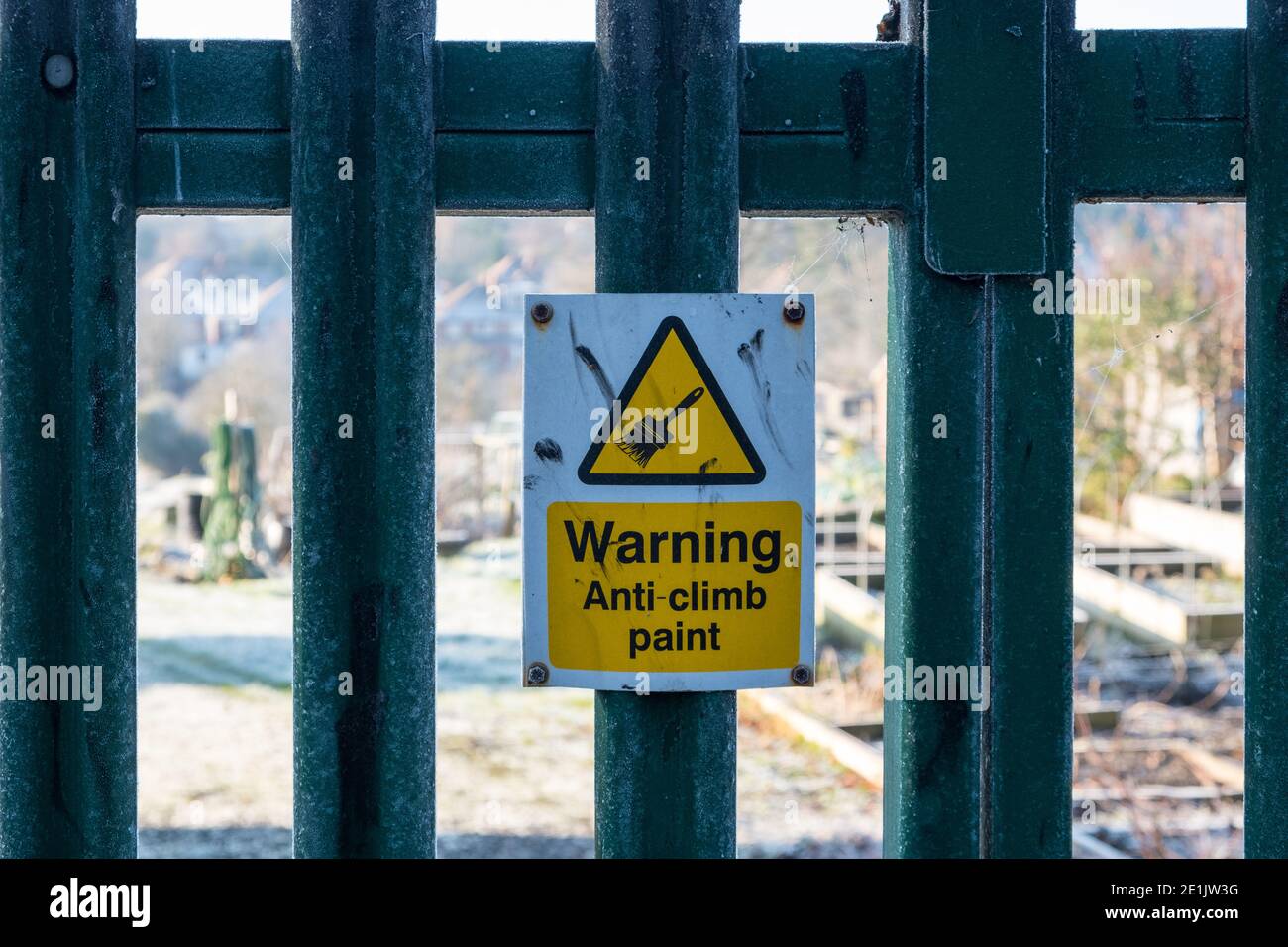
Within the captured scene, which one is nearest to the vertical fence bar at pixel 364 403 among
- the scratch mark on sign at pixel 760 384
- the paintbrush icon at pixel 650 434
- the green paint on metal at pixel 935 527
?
the paintbrush icon at pixel 650 434

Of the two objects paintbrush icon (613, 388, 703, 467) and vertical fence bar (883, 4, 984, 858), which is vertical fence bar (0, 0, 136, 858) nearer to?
paintbrush icon (613, 388, 703, 467)

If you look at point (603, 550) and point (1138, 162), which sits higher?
point (1138, 162)

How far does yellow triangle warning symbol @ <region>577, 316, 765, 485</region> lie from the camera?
158cm

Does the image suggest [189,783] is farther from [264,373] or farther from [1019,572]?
[264,373]

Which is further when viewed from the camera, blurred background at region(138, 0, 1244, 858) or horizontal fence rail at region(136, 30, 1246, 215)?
blurred background at region(138, 0, 1244, 858)

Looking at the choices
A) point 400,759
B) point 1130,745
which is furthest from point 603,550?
point 1130,745

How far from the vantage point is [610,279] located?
1.58m

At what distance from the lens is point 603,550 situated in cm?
159

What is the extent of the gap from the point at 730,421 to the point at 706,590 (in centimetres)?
21

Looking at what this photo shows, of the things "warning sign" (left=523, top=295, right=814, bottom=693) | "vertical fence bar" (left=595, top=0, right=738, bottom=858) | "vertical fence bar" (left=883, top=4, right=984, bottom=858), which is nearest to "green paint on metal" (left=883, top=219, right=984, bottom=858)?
"vertical fence bar" (left=883, top=4, right=984, bottom=858)

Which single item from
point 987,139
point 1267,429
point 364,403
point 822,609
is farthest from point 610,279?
point 822,609

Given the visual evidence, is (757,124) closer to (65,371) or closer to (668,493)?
(668,493)

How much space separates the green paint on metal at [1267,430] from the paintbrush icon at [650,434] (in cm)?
72
